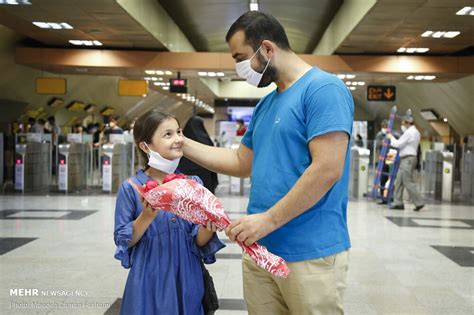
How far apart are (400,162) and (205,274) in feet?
30.6

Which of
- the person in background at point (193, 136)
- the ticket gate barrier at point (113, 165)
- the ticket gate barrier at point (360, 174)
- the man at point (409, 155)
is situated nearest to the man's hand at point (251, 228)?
the person in background at point (193, 136)

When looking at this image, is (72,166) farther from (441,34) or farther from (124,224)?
(124,224)

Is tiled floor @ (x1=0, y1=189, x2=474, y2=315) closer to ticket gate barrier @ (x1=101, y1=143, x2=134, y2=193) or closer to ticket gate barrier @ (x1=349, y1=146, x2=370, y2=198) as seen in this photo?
ticket gate barrier @ (x1=101, y1=143, x2=134, y2=193)

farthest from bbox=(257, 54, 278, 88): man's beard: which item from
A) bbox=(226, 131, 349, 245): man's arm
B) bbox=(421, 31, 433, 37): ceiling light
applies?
bbox=(421, 31, 433, 37): ceiling light

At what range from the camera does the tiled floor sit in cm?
455

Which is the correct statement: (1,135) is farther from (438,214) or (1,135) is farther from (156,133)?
(156,133)

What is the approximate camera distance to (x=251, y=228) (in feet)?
6.08

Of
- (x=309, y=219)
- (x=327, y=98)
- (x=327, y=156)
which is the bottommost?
(x=309, y=219)

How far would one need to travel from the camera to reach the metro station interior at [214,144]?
17.0ft

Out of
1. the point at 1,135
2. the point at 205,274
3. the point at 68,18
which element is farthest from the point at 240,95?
the point at 205,274

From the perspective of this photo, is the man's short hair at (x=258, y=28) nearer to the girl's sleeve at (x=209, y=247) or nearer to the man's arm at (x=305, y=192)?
the man's arm at (x=305, y=192)

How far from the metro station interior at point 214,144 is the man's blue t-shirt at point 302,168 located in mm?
2519

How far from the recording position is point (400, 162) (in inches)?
441

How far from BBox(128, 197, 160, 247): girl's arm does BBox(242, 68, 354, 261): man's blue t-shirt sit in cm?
39
